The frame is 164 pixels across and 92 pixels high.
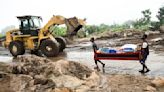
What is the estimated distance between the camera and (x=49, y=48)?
20531 millimetres

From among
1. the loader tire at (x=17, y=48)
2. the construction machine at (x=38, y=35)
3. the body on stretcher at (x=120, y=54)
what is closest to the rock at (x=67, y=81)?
the body on stretcher at (x=120, y=54)

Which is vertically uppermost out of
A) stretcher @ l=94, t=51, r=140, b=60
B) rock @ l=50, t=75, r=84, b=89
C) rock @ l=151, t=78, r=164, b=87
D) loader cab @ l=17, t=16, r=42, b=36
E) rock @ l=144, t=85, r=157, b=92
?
loader cab @ l=17, t=16, r=42, b=36

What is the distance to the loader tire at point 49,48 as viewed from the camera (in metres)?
20.3

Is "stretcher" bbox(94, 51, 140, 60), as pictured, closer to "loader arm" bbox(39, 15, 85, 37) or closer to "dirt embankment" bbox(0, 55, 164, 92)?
"dirt embankment" bbox(0, 55, 164, 92)

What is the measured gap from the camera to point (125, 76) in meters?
11.8

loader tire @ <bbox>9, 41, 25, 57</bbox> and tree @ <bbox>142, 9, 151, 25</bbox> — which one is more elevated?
tree @ <bbox>142, 9, 151, 25</bbox>

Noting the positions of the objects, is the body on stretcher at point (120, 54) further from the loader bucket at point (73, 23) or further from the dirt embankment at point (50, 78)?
the loader bucket at point (73, 23)

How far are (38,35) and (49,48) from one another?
3.78ft

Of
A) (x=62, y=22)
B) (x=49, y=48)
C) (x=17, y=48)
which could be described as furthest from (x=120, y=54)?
(x=17, y=48)

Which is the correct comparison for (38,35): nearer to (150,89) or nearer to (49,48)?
(49,48)

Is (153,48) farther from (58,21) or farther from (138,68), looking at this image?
(138,68)

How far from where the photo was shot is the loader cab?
20828 millimetres

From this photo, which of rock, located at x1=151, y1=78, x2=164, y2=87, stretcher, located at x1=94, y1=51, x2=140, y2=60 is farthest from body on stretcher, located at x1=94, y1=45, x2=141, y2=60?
rock, located at x1=151, y1=78, x2=164, y2=87

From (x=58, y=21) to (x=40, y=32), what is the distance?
124cm
